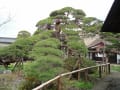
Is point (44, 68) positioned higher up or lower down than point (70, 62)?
lower down

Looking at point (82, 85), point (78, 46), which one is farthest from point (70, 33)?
point (82, 85)

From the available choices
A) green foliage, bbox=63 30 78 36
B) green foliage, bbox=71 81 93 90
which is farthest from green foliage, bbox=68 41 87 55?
green foliage, bbox=71 81 93 90

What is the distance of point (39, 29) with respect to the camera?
16953 millimetres

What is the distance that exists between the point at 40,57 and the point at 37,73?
0.65 meters

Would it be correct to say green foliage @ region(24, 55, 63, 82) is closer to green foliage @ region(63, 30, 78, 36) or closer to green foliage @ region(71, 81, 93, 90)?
green foliage @ region(71, 81, 93, 90)

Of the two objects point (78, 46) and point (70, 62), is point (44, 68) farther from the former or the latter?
point (70, 62)

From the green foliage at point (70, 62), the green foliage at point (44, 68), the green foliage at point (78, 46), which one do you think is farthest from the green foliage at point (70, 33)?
the green foliage at point (44, 68)

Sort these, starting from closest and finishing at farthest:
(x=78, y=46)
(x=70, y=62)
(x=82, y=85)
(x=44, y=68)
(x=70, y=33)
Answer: (x=44, y=68), (x=82, y=85), (x=78, y=46), (x=70, y=62), (x=70, y=33)

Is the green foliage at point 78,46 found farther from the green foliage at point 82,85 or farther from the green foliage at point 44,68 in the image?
the green foliage at point 44,68

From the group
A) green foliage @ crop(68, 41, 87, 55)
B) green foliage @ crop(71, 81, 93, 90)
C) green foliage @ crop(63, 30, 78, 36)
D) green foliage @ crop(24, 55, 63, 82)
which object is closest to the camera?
green foliage @ crop(24, 55, 63, 82)

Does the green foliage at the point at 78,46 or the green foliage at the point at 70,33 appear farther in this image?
the green foliage at the point at 70,33

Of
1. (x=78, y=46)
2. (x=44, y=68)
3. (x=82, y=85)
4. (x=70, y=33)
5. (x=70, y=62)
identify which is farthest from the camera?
(x=70, y=33)

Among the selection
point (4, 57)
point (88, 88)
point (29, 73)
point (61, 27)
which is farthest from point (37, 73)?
point (4, 57)

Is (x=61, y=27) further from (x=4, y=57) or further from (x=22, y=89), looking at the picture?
(x=22, y=89)
